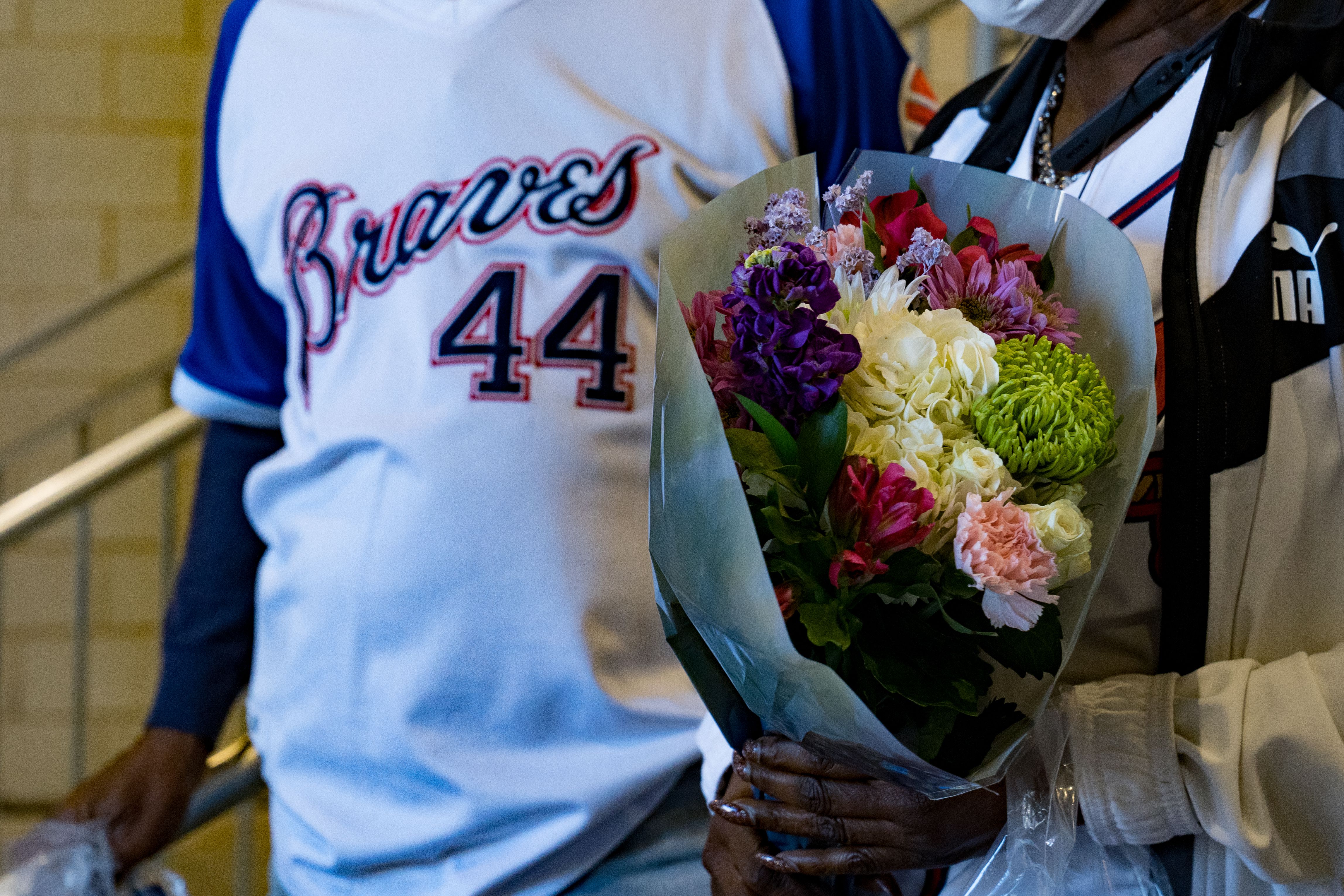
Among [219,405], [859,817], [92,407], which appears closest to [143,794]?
[219,405]

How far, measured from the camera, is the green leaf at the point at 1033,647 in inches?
25.9

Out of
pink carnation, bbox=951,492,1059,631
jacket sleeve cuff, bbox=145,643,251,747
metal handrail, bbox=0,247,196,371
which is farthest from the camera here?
metal handrail, bbox=0,247,196,371

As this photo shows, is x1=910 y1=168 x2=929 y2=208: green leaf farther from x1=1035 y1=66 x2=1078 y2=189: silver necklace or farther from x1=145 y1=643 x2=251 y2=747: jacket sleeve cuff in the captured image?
x1=145 y1=643 x2=251 y2=747: jacket sleeve cuff

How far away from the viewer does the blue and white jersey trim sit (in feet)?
4.56

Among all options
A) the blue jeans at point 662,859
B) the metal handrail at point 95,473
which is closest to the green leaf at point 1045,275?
the blue jeans at point 662,859

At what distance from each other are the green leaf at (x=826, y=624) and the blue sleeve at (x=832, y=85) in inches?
27.0

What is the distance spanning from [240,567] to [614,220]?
66 cm

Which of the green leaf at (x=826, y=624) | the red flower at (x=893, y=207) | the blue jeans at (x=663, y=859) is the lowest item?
the blue jeans at (x=663, y=859)

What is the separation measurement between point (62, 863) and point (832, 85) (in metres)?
1.17

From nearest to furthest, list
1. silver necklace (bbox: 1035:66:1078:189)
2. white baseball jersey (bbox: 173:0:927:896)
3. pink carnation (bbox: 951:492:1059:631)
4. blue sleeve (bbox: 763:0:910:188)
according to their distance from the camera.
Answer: pink carnation (bbox: 951:492:1059:631)
silver necklace (bbox: 1035:66:1078:189)
white baseball jersey (bbox: 173:0:927:896)
blue sleeve (bbox: 763:0:910:188)

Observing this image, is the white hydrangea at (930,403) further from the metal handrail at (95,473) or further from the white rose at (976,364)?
the metal handrail at (95,473)

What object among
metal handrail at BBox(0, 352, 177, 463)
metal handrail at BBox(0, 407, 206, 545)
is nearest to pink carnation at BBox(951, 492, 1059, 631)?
metal handrail at BBox(0, 407, 206, 545)

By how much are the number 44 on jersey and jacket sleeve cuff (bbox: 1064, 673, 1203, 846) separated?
21.6 inches

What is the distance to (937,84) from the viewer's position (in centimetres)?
339
